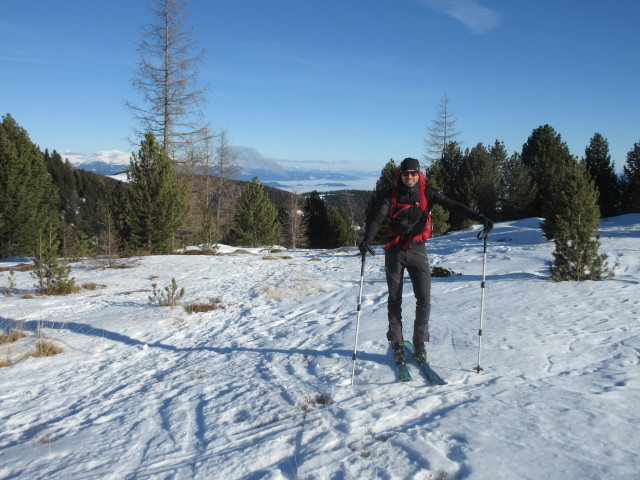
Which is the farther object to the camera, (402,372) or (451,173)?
(451,173)

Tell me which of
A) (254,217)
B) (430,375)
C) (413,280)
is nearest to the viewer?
(430,375)

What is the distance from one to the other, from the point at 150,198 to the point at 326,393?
54.0ft

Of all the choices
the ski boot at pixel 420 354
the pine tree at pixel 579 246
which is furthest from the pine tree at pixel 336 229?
the ski boot at pixel 420 354

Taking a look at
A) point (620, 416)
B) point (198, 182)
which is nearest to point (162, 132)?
point (198, 182)

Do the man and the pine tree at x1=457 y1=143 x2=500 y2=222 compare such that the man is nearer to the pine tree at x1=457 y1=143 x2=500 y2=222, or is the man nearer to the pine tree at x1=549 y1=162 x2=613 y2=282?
the pine tree at x1=549 y1=162 x2=613 y2=282

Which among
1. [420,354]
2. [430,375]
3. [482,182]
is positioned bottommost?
[430,375]

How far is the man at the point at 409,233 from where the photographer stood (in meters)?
4.11

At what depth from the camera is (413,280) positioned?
4.23 meters

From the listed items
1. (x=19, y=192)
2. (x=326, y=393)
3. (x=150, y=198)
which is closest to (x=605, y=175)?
(x=150, y=198)

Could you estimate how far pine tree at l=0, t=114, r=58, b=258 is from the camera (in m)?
22.1

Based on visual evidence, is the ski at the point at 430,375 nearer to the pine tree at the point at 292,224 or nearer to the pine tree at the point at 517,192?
the pine tree at the point at 517,192

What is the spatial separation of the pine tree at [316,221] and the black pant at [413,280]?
43.6m

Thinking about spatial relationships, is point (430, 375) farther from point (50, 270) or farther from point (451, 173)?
point (451, 173)

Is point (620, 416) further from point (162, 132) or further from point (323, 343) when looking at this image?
point (162, 132)
